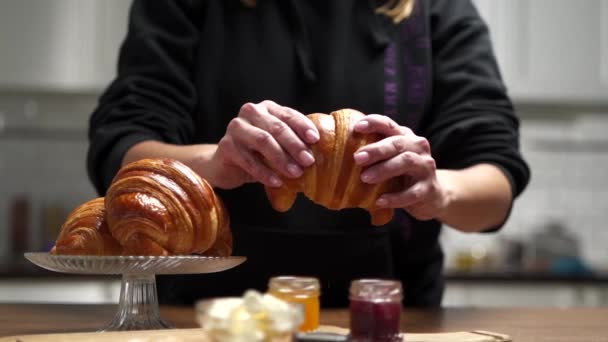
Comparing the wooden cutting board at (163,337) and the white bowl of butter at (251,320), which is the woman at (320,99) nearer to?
the wooden cutting board at (163,337)

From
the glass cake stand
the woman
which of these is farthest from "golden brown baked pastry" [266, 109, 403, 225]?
the woman

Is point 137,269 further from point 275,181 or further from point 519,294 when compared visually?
point 519,294

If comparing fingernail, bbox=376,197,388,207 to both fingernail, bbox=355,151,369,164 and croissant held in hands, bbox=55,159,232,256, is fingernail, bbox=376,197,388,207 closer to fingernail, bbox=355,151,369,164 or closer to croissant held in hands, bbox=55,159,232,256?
fingernail, bbox=355,151,369,164

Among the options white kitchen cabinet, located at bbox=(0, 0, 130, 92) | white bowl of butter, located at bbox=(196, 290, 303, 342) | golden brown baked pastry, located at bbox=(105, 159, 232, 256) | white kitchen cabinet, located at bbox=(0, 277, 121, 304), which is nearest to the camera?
white bowl of butter, located at bbox=(196, 290, 303, 342)

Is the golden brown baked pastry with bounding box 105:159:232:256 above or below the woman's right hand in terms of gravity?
below

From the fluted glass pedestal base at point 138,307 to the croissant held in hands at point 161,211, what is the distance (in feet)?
0.13

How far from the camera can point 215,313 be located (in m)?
0.65

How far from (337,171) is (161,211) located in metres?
0.19

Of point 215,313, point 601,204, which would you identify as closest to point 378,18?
point 215,313

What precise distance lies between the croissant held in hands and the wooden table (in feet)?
0.43

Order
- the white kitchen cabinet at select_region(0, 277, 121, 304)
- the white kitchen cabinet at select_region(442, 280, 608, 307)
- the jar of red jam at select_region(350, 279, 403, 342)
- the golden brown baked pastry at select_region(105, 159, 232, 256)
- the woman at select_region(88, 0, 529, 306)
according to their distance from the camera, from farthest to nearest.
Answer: the white kitchen cabinet at select_region(442, 280, 608, 307), the white kitchen cabinet at select_region(0, 277, 121, 304), the woman at select_region(88, 0, 529, 306), the golden brown baked pastry at select_region(105, 159, 232, 256), the jar of red jam at select_region(350, 279, 403, 342)

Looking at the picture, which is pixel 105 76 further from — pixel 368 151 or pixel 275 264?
pixel 368 151

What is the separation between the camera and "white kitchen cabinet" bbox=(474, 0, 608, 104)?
8.82 feet

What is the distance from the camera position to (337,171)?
0.92 meters
